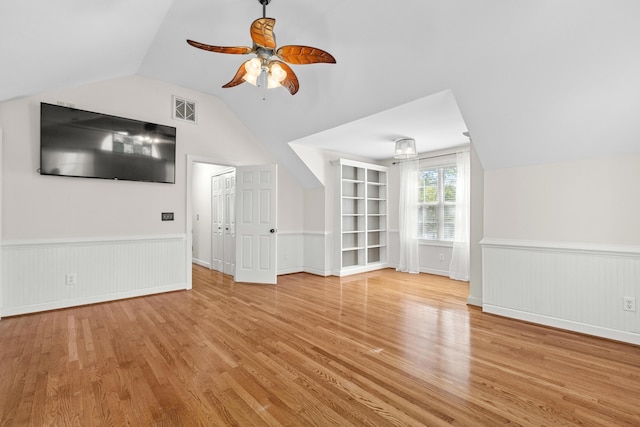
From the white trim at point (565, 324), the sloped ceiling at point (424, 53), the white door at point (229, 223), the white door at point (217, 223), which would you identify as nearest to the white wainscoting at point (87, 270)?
the white door at point (229, 223)

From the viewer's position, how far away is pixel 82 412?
1745mm

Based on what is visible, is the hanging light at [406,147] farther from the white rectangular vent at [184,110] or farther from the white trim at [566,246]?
the white rectangular vent at [184,110]

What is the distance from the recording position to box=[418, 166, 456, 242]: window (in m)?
5.82

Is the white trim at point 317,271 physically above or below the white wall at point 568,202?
below

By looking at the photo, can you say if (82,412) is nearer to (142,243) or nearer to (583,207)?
(142,243)

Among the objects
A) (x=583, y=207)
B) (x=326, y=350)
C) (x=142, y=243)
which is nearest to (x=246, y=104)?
(x=142, y=243)

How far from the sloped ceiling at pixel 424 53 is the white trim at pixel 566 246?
90 centimetres

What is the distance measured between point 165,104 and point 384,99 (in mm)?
3271

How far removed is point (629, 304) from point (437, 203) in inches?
135

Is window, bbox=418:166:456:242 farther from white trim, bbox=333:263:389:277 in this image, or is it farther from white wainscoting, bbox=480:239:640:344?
white wainscoting, bbox=480:239:640:344

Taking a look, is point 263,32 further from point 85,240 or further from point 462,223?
point 462,223

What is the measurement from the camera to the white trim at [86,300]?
3414mm

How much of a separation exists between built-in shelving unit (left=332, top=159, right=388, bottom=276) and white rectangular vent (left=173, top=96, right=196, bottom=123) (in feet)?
8.71

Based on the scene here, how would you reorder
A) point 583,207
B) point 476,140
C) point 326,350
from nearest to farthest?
point 326,350 < point 583,207 < point 476,140
